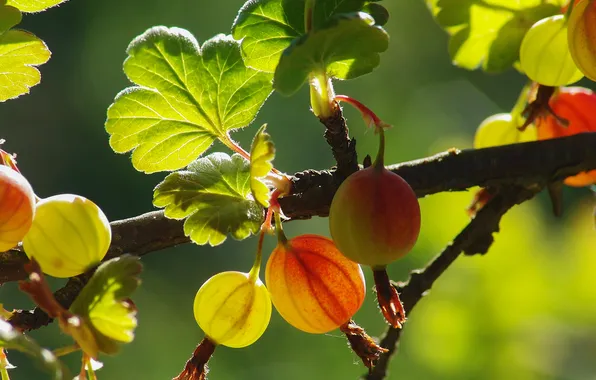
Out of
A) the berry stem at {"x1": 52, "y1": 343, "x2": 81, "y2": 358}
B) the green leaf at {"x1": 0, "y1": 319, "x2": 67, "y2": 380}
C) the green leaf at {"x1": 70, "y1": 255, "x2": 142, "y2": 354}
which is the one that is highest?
the green leaf at {"x1": 0, "y1": 319, "x2": 67, "y2": 380}

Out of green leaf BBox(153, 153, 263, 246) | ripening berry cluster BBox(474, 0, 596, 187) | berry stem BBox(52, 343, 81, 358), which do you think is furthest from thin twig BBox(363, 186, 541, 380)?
berry stem BBox(52, 343, 81, 358)

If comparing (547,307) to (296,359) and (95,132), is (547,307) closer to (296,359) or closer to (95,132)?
(296,359)

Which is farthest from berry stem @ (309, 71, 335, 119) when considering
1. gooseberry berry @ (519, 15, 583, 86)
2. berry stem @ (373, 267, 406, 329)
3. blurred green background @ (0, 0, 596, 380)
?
blurred green background @ (0, 0, 596, 380)

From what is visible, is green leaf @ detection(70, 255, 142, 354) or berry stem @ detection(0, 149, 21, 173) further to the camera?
berry stem @ detection(0, 149, 21, 173)

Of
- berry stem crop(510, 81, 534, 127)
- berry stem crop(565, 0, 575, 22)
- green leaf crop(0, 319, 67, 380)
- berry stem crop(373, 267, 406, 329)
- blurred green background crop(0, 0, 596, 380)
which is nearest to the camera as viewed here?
green leaf crop(0, 319, 67, 380)

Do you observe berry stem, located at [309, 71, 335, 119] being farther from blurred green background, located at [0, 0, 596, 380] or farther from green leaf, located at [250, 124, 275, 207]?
blurred green background, located at [0, 0, 596, 380]

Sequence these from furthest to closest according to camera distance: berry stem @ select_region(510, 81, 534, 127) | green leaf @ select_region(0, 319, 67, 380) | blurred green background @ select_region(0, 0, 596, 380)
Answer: blurred green background @ select_region(0, 0, 596, 380), berry stem @ select_region(510, 81, 534, 127), green leaf @ select_region(0, 319, 67, 380)

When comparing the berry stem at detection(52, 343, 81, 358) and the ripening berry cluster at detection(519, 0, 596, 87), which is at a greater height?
the ripening berry cluster at detection(519, 0, 596, 87)

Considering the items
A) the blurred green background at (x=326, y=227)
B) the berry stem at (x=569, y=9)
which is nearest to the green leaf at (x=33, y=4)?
the berry stem at (x=569, y=9)
